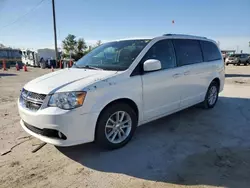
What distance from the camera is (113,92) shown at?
3299 millimetres

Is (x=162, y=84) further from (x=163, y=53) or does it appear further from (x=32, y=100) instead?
(x=32, y=100)

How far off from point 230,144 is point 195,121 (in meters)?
1.24

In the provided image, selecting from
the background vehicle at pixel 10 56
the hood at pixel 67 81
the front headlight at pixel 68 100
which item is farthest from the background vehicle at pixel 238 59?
the front headlight at pixel 68 100

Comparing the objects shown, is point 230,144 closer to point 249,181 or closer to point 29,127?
point 249,181

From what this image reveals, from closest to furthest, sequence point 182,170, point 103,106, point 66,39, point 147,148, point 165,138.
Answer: point 182,170, point 103,106, point 147,148, point 165,138, point 66,39

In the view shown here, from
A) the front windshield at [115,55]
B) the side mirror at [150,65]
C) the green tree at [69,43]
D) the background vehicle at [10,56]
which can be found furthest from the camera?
the green tree at [69,43]

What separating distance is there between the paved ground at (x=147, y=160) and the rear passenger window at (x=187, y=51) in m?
1.36

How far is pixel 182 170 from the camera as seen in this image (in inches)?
118

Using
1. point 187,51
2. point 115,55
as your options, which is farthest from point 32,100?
point 187,51

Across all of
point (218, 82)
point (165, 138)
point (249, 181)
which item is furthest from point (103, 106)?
point (218, 82)

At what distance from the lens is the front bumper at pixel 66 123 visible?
296 cm

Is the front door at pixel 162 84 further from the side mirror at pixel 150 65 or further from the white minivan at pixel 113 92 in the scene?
the side mirror at pixel 150 65

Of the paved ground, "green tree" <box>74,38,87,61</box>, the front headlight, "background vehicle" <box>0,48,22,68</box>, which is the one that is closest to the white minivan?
the front headlight

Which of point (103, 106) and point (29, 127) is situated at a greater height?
point (103, 106)
